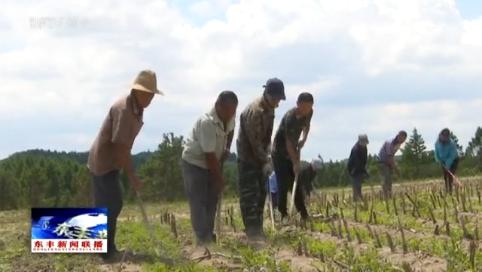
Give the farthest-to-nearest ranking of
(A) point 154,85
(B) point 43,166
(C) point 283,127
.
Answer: (B) point 43,166 < (C) point 283,127 < (A) point 154,85

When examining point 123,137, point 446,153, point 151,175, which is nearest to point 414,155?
point 151,175

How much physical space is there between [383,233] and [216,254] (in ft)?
5.52

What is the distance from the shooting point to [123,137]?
6.46 meters

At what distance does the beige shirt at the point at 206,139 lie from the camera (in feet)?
23.4

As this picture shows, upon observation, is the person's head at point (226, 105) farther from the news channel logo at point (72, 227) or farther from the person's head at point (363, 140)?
the person's head at point (363, 140)

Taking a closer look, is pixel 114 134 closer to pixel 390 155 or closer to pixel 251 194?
pixel 251 194

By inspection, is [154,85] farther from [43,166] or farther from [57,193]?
[43,166]

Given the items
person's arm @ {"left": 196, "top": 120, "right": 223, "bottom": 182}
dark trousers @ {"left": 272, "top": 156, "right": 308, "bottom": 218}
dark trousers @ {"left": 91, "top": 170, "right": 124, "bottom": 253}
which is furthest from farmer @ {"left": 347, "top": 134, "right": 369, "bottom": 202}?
dark trousers @ {"left": 91, "top": 170, "right": 124, "bottom": 253}

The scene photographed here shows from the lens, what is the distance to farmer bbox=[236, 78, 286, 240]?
7.57m

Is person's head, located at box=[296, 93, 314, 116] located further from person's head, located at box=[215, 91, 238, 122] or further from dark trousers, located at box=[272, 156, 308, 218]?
person's head, located at box=[215, 91, 238, 122]

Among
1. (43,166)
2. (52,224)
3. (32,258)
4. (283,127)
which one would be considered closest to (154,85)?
(52,224)

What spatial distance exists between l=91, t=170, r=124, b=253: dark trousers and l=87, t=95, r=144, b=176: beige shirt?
Result: 7 centimetres

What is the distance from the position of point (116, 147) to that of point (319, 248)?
197 cm

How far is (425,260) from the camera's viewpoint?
231 inches
